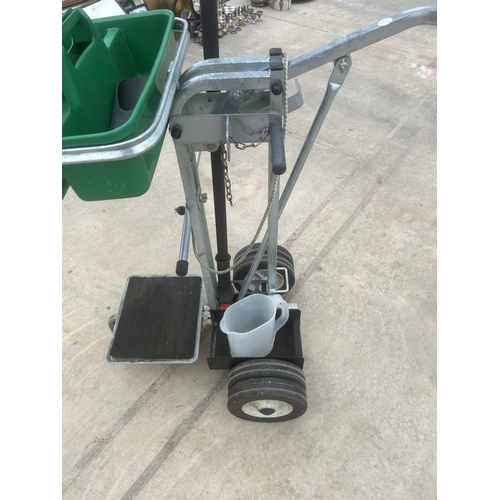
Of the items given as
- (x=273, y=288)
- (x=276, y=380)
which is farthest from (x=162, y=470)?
(x=273, y=288)

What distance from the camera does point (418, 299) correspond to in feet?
7.90

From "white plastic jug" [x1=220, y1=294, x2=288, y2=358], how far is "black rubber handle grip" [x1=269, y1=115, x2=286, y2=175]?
0.75 metres

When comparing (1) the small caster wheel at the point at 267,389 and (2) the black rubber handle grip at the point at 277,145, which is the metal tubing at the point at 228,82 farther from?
(1) the small caster wheel at the point at 267,389

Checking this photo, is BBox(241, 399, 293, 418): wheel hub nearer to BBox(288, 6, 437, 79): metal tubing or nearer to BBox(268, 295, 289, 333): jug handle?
BBox(268, 295, 289, 333): jug handle

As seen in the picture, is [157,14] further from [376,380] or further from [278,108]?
[376,380]

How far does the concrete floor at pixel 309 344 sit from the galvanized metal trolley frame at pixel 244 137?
22 cm

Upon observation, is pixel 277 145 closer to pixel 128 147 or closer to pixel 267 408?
pixel 128 147

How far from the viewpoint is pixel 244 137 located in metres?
1.34

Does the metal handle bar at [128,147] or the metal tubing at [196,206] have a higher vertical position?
the metal handle bar at [128,147]

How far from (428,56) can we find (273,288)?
3.93 metres

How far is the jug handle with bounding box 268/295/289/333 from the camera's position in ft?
6.02

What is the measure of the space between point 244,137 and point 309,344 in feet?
4.12

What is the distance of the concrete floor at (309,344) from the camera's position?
1.81 m

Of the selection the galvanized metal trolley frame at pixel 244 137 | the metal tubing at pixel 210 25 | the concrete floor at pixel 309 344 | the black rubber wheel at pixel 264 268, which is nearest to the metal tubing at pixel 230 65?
the galvanized metal trolley frame at pixel 244 137
